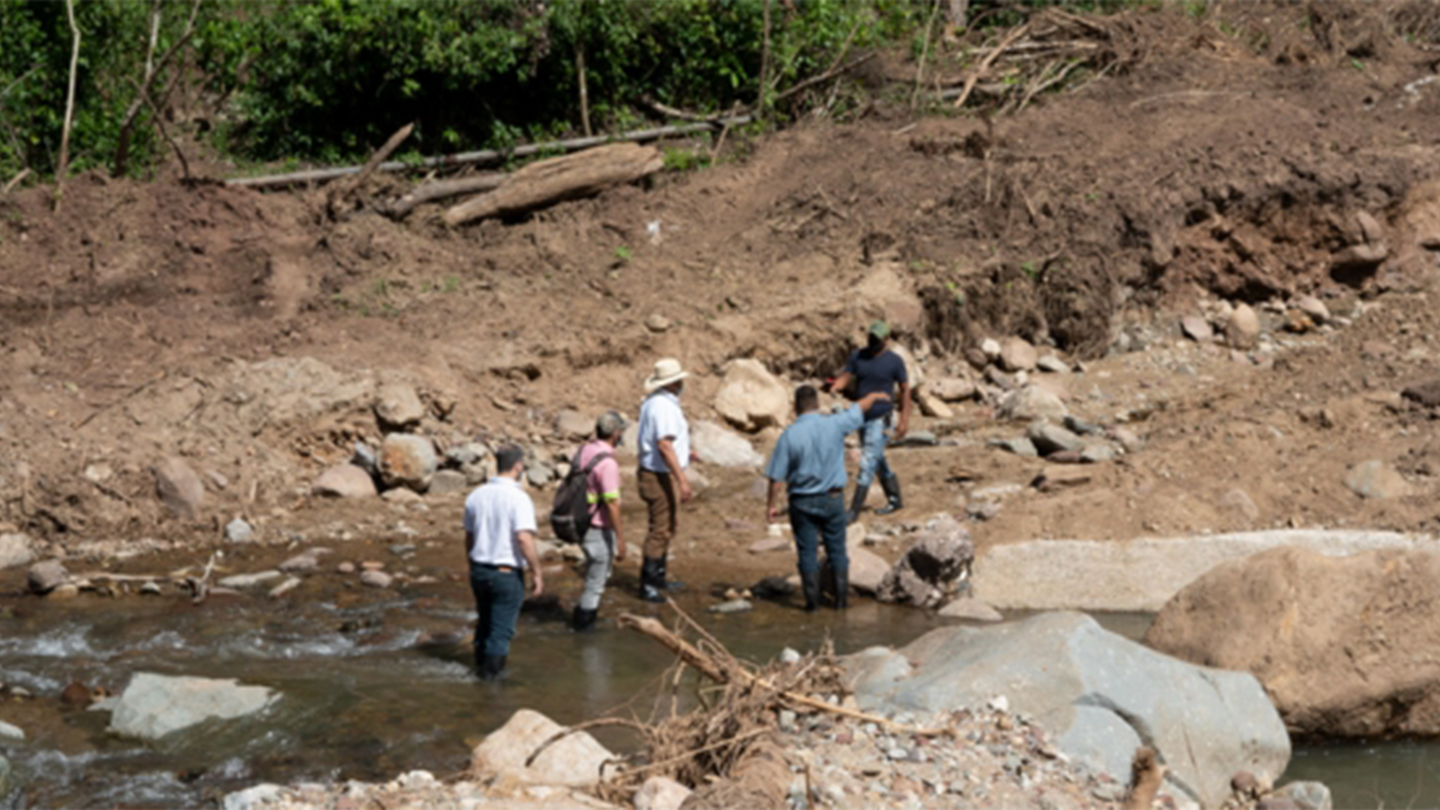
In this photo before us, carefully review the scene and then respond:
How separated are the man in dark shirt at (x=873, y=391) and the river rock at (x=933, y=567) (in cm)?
155

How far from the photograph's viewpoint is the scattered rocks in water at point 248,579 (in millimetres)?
10781

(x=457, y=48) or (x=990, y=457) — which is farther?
(x=457, y=48)

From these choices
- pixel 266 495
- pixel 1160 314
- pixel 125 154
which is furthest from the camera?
pixel 1160 314

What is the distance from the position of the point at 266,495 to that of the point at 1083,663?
8039 mm

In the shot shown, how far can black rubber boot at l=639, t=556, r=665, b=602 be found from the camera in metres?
10.4

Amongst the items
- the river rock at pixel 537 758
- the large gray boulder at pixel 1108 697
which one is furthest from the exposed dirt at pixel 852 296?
the river rock at pixel 537 758

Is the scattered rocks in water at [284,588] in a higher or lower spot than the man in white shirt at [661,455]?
lower

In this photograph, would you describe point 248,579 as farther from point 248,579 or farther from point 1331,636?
point 1331,636

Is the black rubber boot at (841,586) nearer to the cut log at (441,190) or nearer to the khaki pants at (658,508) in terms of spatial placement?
the khaki pants at (658,508)

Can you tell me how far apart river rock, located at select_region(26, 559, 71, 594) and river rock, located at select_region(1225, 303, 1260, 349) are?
42.3ft

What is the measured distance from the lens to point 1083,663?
723 centimetres

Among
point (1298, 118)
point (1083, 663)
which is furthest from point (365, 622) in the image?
point (1298, 118)

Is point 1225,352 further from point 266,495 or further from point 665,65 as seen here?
point 266,495

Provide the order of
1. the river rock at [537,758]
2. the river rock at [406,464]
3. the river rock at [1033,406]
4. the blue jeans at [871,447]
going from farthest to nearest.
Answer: the river rock at [1033,406], the river rock at [406,464], the blue jeans at [871,447], the river rock at [537,758]
